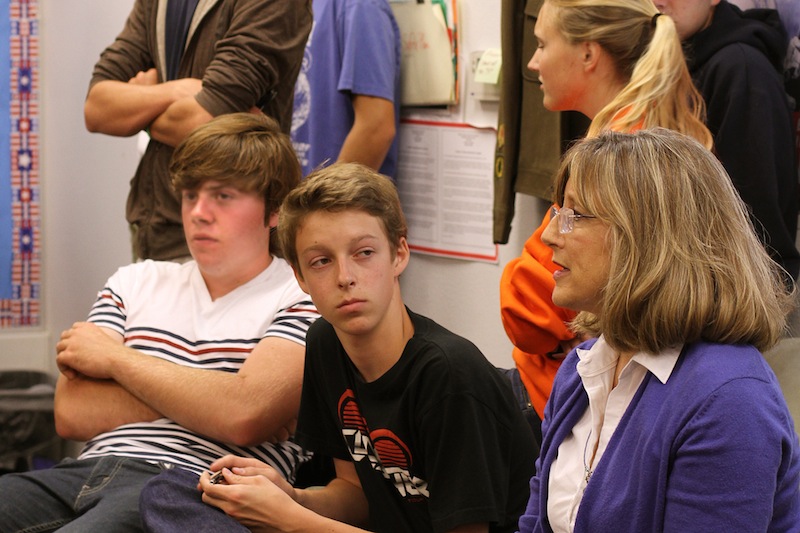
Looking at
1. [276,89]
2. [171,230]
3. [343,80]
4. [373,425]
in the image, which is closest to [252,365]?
[373,425]

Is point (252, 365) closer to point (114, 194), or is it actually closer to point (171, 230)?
point (171, 230)

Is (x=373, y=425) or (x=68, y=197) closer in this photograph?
(x=373, y=425)

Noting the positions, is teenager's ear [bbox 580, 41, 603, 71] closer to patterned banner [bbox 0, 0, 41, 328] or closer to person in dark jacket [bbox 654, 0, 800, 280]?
person in dark jacket [bbox 654, 0, 800, 280]

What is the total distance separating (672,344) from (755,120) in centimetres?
110

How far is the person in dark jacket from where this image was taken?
7.39ft

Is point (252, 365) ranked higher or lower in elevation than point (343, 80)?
lower

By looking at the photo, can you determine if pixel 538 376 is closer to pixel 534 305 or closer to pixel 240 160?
pixel 534 305

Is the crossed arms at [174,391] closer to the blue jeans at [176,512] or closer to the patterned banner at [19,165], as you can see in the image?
the blue jeans at [176,512]

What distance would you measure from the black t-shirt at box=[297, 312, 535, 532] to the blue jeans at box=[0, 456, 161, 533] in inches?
17.1

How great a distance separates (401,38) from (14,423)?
1951mm

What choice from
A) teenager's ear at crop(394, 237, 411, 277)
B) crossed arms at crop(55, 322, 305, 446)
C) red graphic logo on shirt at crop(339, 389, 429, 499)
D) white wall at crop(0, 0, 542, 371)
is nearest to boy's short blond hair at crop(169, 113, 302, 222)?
crossed arms at crop(55, 322, 305, 446)

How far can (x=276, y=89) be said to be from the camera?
2.79m

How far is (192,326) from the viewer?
2270 mm

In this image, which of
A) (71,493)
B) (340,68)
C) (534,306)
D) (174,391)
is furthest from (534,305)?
(340,68)
